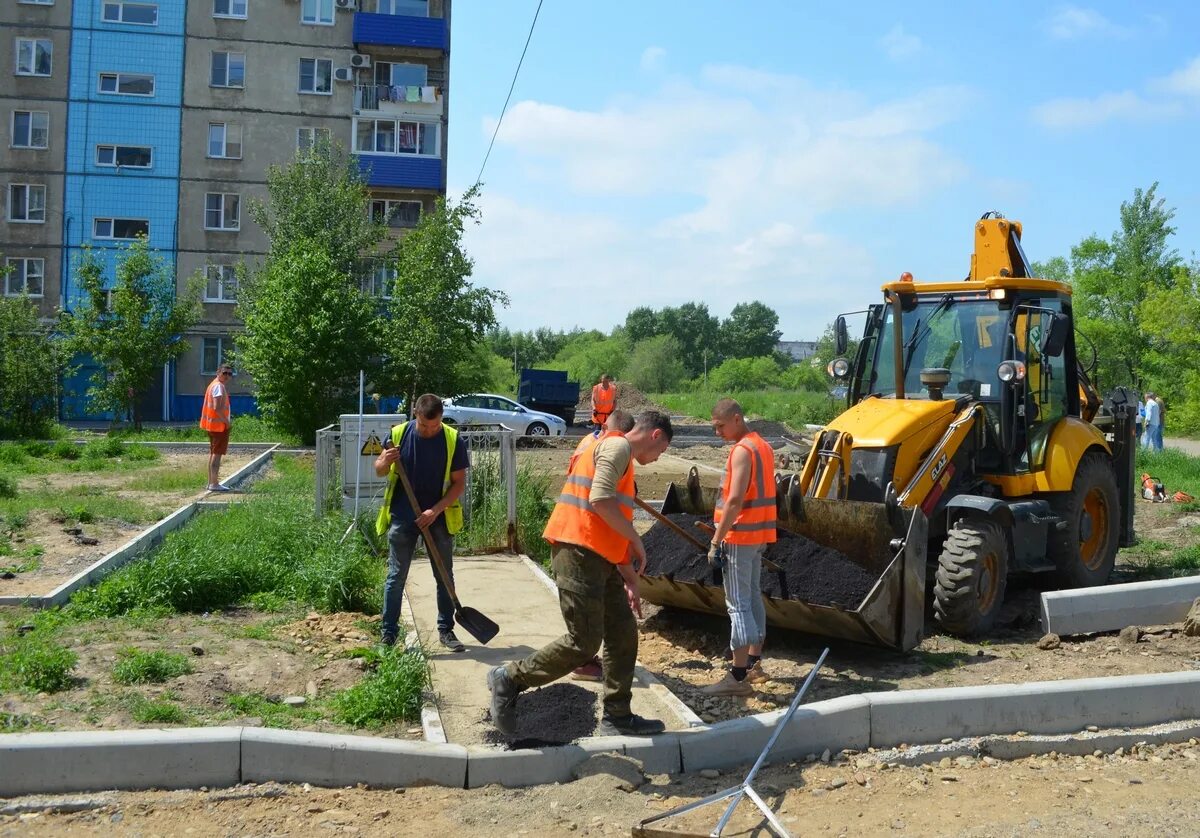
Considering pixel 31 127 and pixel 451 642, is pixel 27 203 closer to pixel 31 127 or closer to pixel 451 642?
pixel 31 127

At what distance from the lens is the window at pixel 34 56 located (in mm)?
39344

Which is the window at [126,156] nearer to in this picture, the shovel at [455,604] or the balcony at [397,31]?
the balcony at [397,31]

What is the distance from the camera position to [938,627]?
8.32 metres

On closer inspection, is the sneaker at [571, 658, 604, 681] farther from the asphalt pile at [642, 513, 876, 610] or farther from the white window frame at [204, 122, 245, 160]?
the white window frame at [204, 122, 245, 160]

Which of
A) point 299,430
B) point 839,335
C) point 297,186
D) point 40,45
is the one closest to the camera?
point 839,335

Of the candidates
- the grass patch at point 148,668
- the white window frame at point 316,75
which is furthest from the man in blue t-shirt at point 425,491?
the white window frame at point 316,75

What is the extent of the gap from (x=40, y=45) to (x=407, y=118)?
12.9 m

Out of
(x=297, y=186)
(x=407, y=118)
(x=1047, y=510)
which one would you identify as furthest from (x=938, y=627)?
(x=407, y=118)

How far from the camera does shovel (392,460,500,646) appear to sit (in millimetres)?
7383

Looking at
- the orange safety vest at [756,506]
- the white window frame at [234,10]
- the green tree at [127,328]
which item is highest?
the white window frame at [234,10]

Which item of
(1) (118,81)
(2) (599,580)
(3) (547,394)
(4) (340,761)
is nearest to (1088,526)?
(2) (599,580)

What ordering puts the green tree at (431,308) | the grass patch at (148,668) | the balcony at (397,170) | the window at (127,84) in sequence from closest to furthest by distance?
the grass patch at (148,668), the green tree at (431,308), the window at (127,84), the balcony at (397,170)

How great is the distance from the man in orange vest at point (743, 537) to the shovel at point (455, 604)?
1.52 metres

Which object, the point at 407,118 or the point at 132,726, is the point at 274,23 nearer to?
the point at 407,118
